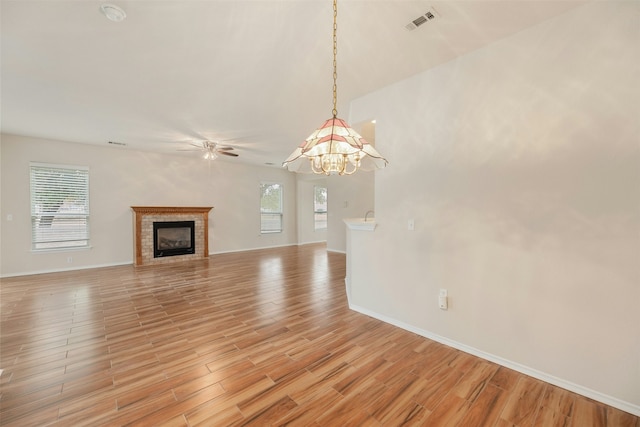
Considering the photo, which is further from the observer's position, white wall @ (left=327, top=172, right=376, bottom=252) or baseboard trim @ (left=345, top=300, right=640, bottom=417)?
white wall @ (left=327, top=172, right=376, bottom=252)

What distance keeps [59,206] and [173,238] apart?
232cm

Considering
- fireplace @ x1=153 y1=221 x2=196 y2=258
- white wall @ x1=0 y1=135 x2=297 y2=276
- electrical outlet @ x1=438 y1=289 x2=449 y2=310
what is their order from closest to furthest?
electrical outlet @ x1=438 y1=289 x2=449 y2=310 < white wall @ x1=0 y1=135 x2=297 y2=276 < fireplace @ x1=153 y1=221 x2=196 y2=258

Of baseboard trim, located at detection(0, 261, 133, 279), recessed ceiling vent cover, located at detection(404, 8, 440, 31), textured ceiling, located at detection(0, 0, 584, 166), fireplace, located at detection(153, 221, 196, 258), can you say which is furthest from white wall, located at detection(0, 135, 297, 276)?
recessed ceiling vent cover, located at detection(404, 8, 440, 31)

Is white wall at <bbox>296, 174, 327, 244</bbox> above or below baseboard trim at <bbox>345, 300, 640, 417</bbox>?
above

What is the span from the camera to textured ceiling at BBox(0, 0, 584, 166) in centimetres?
189

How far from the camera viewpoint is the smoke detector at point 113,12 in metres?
1.81

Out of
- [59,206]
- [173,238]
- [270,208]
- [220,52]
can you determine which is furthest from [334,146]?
[270,208]

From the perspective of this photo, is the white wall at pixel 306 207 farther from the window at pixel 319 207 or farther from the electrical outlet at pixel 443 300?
the electrical outlet at pixel 443 300

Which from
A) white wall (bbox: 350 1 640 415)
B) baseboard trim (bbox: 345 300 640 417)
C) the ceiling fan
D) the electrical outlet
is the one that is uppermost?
the ceiling fan

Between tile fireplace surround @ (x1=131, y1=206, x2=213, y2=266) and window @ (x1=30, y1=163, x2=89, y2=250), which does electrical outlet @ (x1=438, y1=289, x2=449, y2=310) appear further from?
window @ (x1=30, y1=163, x2=89, y2=250)

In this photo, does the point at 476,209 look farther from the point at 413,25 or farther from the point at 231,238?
the point at 231,238

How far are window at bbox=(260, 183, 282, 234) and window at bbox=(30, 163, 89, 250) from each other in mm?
4550

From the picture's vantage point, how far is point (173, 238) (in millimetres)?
6891

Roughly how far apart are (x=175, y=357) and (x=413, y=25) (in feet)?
11.6
